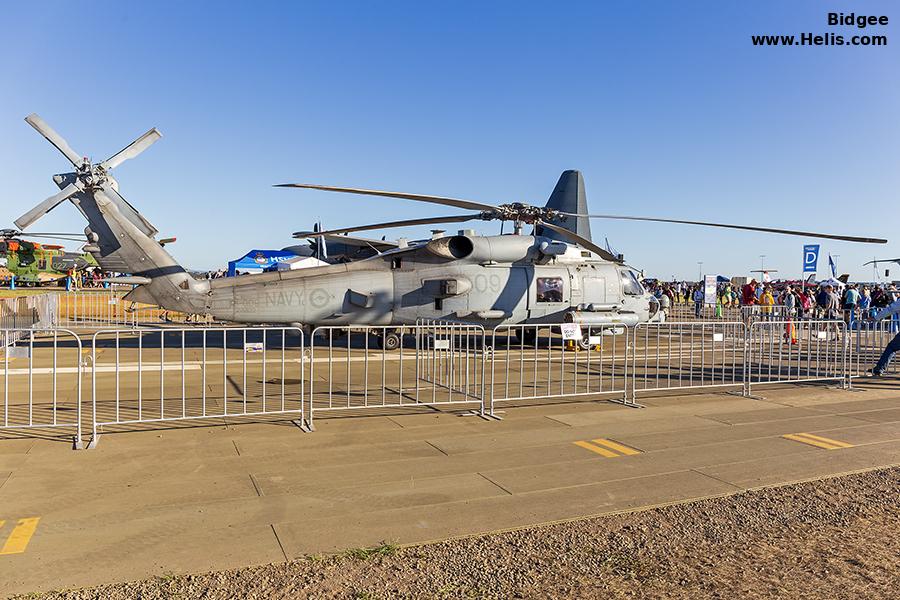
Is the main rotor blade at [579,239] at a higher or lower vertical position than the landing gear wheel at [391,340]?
higher

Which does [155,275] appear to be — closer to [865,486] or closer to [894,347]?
[865,486]

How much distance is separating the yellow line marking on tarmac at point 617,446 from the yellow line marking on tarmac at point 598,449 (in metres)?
0.12

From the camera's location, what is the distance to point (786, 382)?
1204 centimetres

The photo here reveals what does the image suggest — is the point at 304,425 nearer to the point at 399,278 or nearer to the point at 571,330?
the point at 571,330

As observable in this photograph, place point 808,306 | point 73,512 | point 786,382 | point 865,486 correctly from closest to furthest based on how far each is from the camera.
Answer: point 73,512 → point 865,486 → point 786,382 → point 808,306

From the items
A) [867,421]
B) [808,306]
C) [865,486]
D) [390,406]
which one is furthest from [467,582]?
[808,306]

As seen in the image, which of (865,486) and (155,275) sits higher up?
(155,275)

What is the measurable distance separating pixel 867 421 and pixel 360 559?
8095 mm

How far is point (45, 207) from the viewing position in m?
11.6

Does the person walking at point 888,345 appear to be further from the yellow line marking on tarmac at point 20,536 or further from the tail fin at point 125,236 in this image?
the tail fin at point 125,236

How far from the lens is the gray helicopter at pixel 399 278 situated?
540 inches

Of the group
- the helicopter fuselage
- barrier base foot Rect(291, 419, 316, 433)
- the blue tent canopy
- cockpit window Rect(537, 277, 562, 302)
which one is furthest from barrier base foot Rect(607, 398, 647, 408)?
the blue tent canopy

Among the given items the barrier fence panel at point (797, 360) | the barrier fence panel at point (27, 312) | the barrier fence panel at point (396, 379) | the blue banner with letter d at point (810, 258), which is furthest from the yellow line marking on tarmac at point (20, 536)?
the blue banner with letter d at point (810, 258)

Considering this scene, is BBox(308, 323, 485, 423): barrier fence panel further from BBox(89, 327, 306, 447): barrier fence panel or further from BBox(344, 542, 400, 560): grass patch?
BBox(344, 542, 400, 560): grass patch
